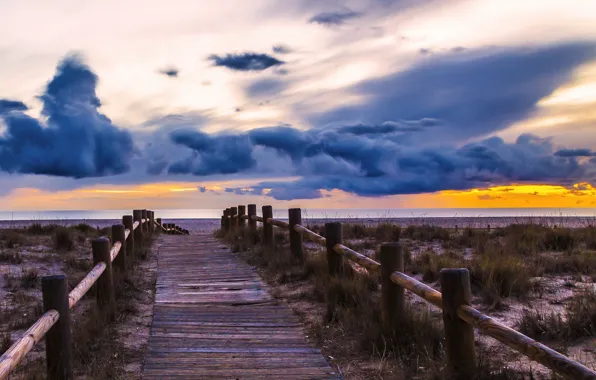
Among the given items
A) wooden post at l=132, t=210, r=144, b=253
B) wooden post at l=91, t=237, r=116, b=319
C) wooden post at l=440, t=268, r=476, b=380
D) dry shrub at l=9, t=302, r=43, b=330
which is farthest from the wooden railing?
wooden post at l=132, t=210, r=144, b=253

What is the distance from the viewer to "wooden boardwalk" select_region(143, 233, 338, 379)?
5.04m

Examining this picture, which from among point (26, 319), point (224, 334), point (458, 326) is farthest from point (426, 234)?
point (458, 326)

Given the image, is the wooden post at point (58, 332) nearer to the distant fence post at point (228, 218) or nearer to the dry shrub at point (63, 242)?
the dry shrub at point (63, 242)

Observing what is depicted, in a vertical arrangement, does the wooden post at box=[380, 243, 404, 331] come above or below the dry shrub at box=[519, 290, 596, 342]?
above

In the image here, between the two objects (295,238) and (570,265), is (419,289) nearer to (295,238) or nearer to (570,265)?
(570,265)

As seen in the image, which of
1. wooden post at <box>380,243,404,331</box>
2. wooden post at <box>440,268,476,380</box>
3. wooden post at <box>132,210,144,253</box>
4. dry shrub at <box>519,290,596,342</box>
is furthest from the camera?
wooden post at <box>132,210,144,253</box>

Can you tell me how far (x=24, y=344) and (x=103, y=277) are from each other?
3.26 metres

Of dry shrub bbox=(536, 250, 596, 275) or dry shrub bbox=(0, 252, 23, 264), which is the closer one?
dry shrub bbox=(536, 250, 596, 275)

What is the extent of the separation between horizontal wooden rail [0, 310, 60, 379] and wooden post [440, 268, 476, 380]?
10.4 ft

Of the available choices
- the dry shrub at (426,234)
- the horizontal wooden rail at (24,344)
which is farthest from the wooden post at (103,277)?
the dry shrub at (426,234)

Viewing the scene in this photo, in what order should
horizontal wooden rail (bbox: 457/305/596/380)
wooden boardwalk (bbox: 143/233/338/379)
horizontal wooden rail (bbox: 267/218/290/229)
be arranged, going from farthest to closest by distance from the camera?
horizontal wooden rail (bbox: 267/218/290/229)
wooden boardwalk (bbox: 143/233/338/379)
horizontal wooden rail (bbox: 457/305/596/380)

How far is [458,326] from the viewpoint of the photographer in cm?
432

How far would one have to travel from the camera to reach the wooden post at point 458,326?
4.28 m

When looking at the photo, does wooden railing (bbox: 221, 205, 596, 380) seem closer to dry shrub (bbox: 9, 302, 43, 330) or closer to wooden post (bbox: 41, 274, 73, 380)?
wooden post (bbox: 41, 274, 73, 380)
